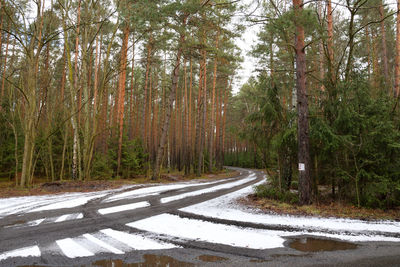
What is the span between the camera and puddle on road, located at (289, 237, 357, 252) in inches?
151

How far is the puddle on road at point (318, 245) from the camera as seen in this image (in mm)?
3840

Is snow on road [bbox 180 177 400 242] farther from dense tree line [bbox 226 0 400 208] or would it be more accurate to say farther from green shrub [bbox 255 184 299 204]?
green shrub [bbox 255 184 299 204]

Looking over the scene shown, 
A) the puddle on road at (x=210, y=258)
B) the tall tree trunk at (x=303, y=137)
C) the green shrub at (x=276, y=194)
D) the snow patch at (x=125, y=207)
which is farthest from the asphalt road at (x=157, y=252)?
the green shrub at (x=276, y=194)

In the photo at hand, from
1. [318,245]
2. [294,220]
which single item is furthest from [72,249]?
[294,220]

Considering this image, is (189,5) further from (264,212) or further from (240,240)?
(240,240)

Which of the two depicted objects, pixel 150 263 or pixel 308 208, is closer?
pixel 150 263

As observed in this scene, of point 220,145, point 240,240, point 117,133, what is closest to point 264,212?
point 240,240

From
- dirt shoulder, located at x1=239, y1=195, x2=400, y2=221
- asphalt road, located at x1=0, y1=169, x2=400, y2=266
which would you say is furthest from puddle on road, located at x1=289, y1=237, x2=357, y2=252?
dirt shoulder, located at x1=239, y1=195, x2=400, y2=221

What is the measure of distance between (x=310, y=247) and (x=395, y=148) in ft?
14.6

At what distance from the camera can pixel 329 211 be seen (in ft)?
21.5

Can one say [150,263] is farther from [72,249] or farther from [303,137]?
[303,137]

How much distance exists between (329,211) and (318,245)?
9.90ft

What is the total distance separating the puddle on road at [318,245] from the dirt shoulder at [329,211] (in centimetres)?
217

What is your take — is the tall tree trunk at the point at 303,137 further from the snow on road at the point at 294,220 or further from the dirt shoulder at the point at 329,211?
the snow on road at the point at 294,220
